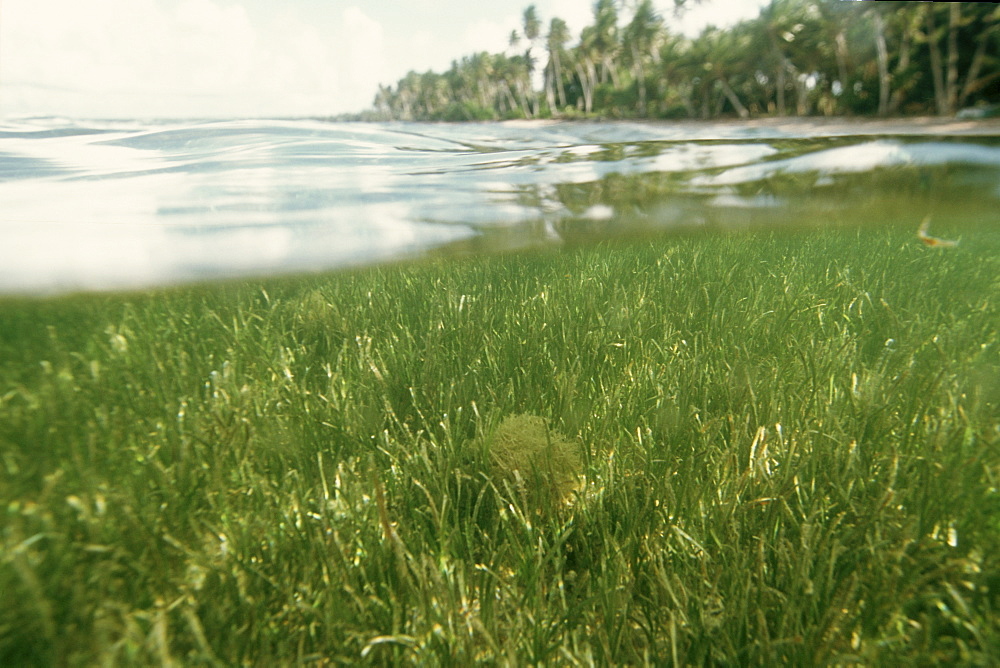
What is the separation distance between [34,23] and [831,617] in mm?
6738

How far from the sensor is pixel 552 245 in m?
11.1

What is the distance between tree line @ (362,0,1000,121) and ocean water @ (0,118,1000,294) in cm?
32

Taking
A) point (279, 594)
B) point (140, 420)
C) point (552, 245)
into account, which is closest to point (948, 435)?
point (279, 594)

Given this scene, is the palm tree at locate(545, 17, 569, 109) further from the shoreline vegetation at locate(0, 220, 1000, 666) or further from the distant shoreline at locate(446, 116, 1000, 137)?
the shoreline vegetation at locate(0, 220, 1000, 666)

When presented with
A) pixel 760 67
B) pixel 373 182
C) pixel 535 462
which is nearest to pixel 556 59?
pixel 373 182

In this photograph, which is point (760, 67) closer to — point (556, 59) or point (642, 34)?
point (642, 34)

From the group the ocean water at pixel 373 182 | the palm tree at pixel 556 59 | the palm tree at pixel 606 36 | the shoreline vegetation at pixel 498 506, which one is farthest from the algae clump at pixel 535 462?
the palm tree at pixel 606 36

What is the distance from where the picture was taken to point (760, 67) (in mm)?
6750

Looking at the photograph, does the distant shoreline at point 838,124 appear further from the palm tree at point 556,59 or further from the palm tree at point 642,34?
the palm tree at point 642,34

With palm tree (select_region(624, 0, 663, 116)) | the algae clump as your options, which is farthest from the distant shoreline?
the algae clump

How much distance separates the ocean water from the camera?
5.78 metres

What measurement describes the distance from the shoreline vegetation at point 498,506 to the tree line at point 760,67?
146 inches

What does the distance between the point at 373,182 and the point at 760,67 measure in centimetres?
519

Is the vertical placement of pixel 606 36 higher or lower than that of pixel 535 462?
higher
